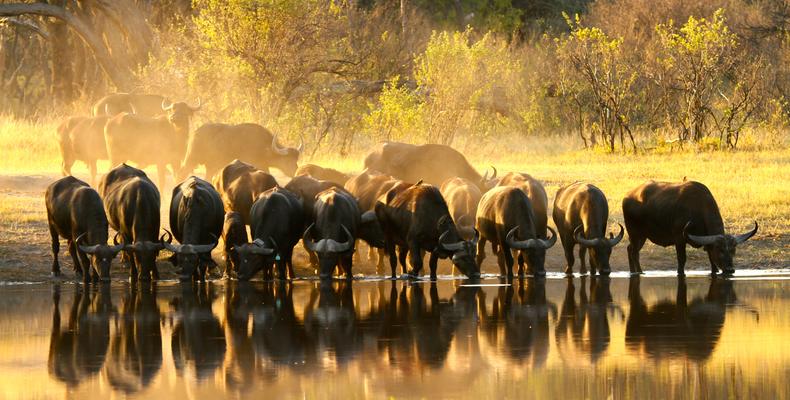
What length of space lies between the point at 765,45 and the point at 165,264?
3321 cm

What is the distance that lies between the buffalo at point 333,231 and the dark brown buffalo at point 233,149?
7.96 metres

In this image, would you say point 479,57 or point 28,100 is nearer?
point 479,57

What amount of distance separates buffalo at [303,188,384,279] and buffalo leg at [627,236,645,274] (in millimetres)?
3921

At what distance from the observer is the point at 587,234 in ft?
67.0

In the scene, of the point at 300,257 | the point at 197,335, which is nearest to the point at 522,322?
the point at 197,335

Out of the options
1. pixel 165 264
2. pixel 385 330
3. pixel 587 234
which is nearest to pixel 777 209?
pixel 587 234

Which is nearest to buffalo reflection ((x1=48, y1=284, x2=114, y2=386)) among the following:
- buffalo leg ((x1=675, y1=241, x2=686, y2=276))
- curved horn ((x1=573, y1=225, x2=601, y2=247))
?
curved horn ((x1=573, y1=225, x2=601, y2=247))

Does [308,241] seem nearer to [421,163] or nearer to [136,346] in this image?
[136,346]

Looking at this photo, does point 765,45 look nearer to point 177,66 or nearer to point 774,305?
point 177,66

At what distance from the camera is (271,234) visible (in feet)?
65.0

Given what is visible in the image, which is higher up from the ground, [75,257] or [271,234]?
[271,234]

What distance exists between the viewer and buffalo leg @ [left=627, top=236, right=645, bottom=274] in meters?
20.9

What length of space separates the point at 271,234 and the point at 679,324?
6956 millimetres

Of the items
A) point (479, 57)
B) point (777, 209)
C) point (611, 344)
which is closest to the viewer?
point (611, 344)
